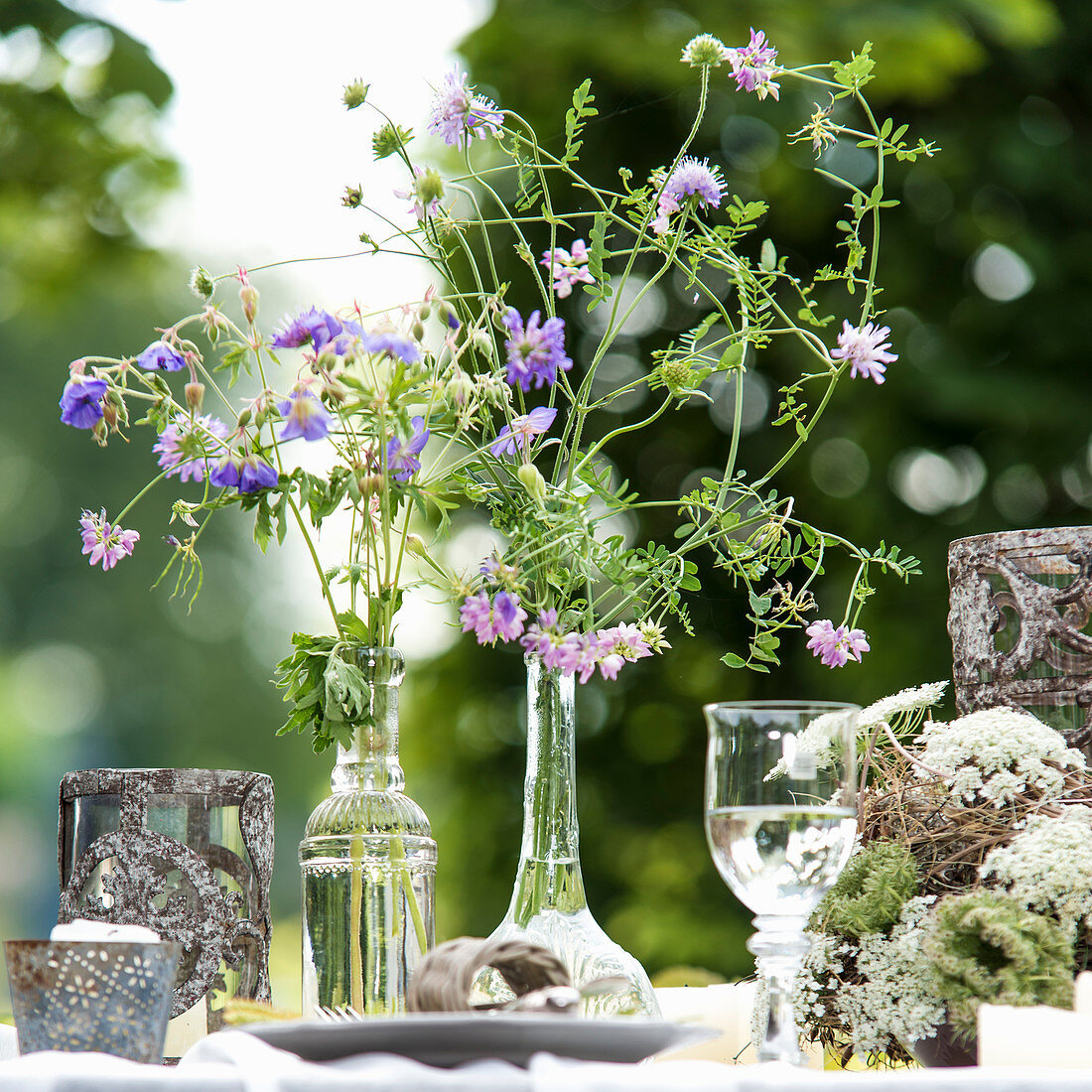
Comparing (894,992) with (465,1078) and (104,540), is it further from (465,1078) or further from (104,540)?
(104,540)

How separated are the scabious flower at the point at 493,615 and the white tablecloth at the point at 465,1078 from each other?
331 millimetres

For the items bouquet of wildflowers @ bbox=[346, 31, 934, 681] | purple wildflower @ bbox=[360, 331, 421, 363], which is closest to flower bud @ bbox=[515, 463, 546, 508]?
bouquet of wildflowers @ bbox=[346, 31, 934, 681]

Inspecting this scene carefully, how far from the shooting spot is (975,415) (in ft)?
8.47

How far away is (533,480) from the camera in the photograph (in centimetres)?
88

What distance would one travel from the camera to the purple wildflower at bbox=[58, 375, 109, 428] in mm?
884

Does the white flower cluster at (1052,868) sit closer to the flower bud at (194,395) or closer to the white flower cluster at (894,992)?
the white flower cluster at (894,992)

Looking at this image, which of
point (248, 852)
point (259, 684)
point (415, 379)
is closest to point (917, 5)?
point (415, 379)

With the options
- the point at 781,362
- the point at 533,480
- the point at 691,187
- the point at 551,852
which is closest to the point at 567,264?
the point at 691,187

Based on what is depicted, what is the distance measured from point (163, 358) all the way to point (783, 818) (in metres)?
0.52

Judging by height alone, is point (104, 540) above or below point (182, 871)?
above

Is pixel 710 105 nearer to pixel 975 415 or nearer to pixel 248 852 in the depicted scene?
pixel 975 415

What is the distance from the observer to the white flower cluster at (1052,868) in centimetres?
80

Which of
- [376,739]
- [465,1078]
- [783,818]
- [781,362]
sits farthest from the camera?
[781,362]

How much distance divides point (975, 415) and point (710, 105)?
3.03 ft
